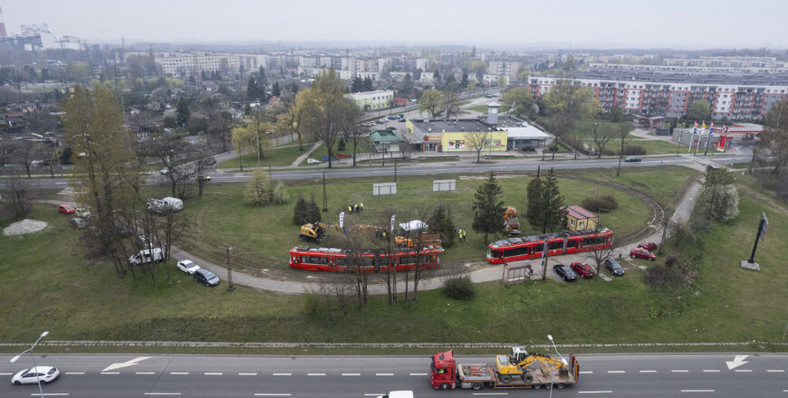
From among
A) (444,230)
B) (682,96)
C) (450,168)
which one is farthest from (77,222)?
(682,96)

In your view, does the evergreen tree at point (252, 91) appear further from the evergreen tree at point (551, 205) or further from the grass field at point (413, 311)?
the evergreen tree at point (551, 205)

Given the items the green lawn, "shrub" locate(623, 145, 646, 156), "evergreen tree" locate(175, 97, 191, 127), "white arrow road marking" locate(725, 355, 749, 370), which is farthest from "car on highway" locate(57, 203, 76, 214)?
"shrub" locate(623, 145, 646, 156)

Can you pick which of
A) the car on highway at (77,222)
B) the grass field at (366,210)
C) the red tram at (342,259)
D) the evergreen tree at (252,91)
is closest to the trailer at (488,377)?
the red tram at (342,259)

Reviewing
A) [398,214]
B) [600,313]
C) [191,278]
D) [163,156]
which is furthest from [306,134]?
[600,313]

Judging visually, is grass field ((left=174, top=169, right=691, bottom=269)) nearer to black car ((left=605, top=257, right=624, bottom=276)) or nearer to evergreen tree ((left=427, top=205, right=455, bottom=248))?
evergreen tree ((left=427, top=205, right=455, bottom=248))

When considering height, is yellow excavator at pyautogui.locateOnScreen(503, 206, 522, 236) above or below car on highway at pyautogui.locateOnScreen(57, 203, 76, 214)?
above

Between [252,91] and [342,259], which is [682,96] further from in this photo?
[252,91]
